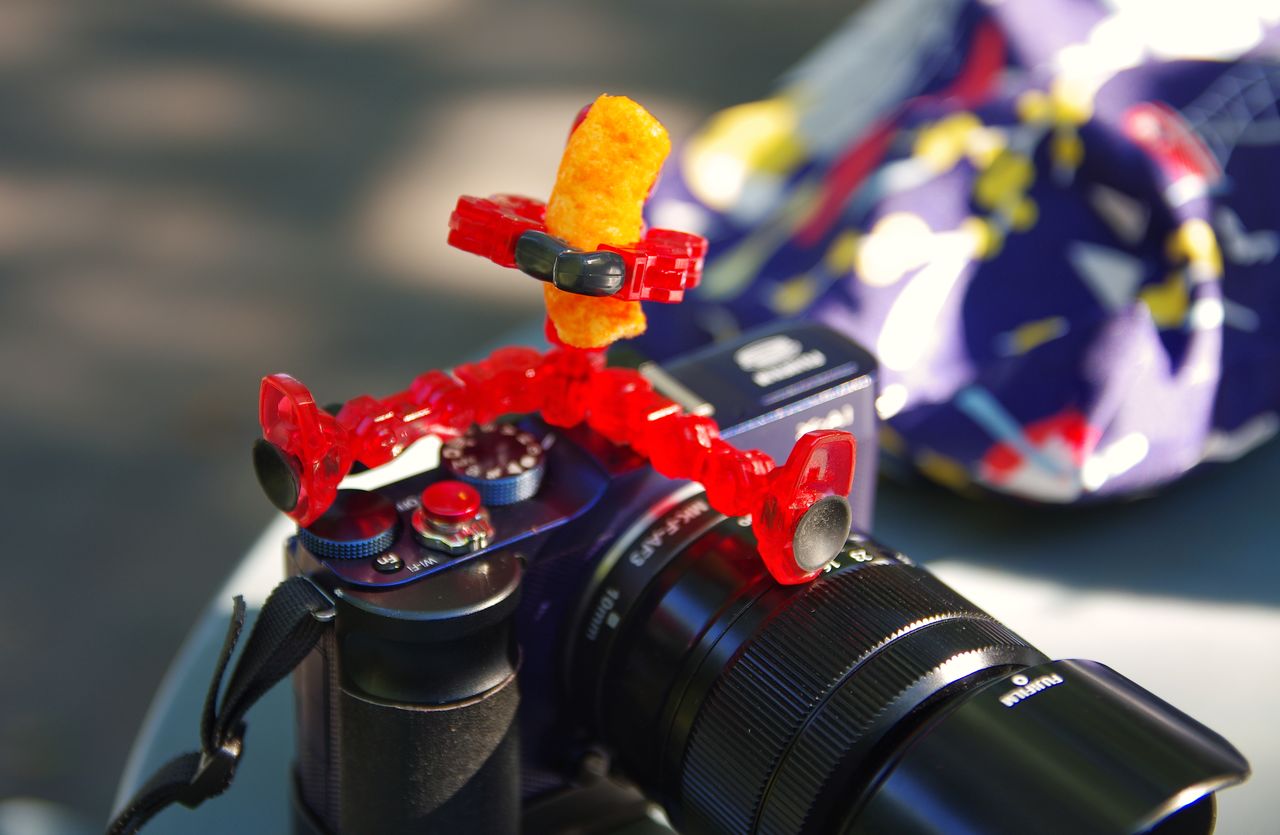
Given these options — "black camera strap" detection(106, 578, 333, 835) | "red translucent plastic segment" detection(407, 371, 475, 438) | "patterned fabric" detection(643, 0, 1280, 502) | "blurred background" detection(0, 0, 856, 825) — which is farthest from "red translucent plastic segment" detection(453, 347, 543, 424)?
"blurred background" detection(0, 0, 856, 825)

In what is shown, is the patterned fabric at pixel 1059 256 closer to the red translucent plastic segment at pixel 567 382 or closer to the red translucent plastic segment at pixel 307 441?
the red translucent plastic segment at pixel 567 382

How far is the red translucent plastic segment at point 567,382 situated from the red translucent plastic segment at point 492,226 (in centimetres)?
7

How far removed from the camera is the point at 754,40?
215 cm

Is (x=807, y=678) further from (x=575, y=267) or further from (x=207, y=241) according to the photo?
(x=207, y=241)

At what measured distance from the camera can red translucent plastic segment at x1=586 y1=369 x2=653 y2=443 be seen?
0.65 metres

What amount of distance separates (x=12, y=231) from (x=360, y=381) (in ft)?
1.64

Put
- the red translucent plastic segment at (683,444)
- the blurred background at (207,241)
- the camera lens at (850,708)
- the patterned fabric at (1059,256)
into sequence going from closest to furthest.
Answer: the camera lens at (850,708)
the red translucent plastic segment at (683,444)
the patterned fabric at (1059,256)
the blurred background at (207,241)

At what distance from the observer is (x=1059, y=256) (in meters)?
0.94

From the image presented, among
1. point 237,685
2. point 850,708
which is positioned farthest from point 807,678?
point 237,685

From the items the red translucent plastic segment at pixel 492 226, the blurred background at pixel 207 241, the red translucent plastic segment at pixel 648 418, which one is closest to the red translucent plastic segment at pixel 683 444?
the red translucent plastic segment at pixel 648 418

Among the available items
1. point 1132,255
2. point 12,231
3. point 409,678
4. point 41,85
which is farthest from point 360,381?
point 409,678

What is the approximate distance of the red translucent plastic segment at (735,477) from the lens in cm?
61

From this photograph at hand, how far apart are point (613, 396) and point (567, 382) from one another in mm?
24

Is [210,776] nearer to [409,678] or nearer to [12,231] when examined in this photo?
[409,678]
